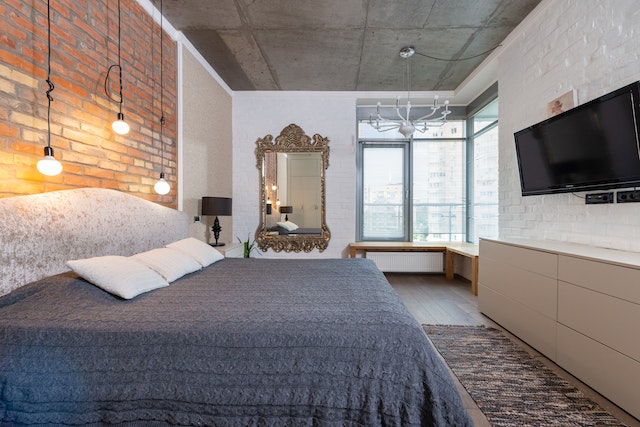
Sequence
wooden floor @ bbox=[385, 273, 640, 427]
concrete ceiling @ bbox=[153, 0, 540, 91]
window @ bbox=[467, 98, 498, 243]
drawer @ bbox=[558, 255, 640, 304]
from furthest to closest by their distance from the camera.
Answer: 1. window @ bbox=[467, 98, 498, 243]
2. concrete ceiling @ bbox=[153, 0, 540, 91]
3. wooden floor @ bbox=[385, 273, 640, 427]
4. drawer @ bbox=[558, 255, 640, 304]

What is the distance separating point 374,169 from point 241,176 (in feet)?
7.25

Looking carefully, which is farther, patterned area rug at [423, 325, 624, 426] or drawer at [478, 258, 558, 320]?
drawer at [478, 258, 558, 320]

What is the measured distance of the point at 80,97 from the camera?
186 cm

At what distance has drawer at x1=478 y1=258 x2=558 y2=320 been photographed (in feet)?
6.65

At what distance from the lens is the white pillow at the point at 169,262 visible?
6.05 feet

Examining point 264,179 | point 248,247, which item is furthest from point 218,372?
point 264,179

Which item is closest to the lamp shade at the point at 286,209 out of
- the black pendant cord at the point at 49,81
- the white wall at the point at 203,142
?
the white wall at the point at 203,142

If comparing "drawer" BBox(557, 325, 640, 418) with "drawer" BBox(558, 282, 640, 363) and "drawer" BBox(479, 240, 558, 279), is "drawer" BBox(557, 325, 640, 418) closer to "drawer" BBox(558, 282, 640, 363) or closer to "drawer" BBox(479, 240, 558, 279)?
"drawer" BBox(558, 282, 640, 363)

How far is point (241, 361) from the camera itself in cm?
108

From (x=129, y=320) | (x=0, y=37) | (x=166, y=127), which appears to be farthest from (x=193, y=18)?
(x=129, y=320)

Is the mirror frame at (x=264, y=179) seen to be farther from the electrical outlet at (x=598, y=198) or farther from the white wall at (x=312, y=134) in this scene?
the electrical outlet at (x=598, y=198)

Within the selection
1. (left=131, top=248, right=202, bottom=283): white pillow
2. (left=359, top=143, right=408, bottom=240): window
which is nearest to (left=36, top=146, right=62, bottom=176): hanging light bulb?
→ (left=131, top=248, right=202, bottom=283): white pillow

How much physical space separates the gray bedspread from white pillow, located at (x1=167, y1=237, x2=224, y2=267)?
3.59 ft

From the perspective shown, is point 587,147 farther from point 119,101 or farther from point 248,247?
point 248,247
